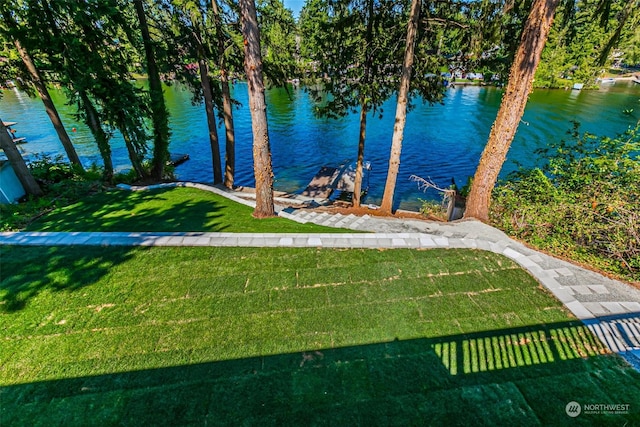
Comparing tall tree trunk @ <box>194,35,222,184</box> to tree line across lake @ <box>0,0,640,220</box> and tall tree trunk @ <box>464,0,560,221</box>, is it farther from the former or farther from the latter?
tall tree trunk @ <box>464,0,560,221</box>

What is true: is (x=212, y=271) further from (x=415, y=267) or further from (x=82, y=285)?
(x=415, y=267)

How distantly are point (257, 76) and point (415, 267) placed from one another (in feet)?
19.0

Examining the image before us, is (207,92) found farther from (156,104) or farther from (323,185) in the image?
(323,185)

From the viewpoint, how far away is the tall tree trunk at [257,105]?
6.56 metres

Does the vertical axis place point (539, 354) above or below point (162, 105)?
below

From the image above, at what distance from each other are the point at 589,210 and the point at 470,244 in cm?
257

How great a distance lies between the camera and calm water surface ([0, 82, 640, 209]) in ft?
68.5

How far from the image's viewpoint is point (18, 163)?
8.86 metres

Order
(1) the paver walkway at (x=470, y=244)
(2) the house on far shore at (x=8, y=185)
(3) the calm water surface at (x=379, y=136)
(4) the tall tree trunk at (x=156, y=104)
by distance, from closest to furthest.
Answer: (1) the paver walkway at (x=470, y=244), (2) the house on far shore at (x=8, y=185), (4) the tall tree trunk at (x=156, y=104), (3) the calm water surface at (x=379, y=136)

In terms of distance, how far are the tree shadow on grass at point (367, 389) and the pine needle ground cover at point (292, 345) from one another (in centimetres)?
1

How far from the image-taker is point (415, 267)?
5.61 m

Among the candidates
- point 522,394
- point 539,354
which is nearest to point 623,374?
point 539,354
